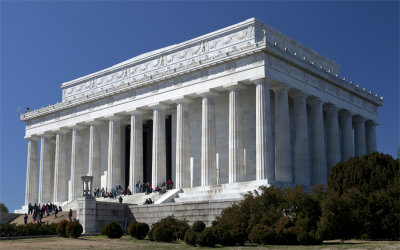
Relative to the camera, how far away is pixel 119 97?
6606 centimetres

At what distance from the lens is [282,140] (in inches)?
2120

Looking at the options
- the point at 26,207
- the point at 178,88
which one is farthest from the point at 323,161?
the point at 26,207

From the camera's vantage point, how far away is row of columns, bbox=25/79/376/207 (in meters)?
52.8

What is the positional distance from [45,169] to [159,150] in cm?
2293

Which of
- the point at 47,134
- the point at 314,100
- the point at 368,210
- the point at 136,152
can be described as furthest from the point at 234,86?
the point at 47,134

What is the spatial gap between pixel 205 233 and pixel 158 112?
105 feet

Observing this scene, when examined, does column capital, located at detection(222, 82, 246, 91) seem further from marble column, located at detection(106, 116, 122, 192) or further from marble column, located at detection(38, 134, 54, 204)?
marble column, located at detection(38, 134, 54, 204)

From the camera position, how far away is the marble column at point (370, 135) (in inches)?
2749

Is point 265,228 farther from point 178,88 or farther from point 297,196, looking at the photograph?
point 178,88

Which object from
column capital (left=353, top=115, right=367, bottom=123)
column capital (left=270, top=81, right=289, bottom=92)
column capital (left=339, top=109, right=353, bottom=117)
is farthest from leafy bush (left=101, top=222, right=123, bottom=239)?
column capital (left=353, top=115, right=367, bottom=123)

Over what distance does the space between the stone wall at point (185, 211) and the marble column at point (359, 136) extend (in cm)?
3064

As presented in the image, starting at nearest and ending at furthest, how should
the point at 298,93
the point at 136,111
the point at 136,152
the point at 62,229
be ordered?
the point at 62,229 < the point at 298,93 < the point at 136,152 < the point at 136,111

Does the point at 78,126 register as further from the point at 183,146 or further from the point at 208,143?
the point at 208,143

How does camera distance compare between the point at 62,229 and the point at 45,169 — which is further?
the point at 45,169
